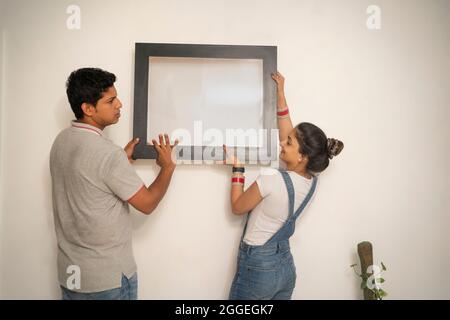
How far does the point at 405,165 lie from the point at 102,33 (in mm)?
1542

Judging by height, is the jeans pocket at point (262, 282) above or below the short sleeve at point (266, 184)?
below

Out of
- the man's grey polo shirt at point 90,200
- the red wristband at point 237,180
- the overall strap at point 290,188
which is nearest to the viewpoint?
the man's grey polo shirt at point 90,200

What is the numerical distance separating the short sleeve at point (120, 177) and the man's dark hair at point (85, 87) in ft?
0.74

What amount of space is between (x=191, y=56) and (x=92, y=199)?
744 millimetres

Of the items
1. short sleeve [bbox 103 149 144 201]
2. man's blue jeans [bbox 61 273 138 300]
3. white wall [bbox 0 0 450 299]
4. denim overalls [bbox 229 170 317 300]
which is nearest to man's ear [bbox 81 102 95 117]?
→ short sleeve [bbox 103 149 144 201]

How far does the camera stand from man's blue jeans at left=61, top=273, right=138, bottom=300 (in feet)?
3.52

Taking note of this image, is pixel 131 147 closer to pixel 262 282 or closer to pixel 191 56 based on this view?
pixel 191 56

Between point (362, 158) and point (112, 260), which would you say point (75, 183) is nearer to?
point (112, 260)

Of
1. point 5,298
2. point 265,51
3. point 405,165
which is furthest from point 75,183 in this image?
point 405,165

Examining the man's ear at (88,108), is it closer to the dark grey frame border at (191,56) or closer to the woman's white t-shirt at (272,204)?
the dark grey frame border at (191,56)

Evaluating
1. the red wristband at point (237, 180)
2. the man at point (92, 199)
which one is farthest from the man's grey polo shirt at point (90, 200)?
the red wristband at point (237, 180)

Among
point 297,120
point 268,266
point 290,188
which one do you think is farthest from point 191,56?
point 268,266

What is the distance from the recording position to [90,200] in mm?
1062

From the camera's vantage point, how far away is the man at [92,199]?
1.06 meters
